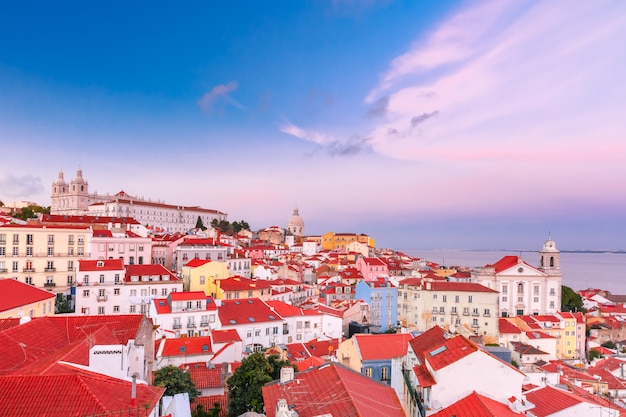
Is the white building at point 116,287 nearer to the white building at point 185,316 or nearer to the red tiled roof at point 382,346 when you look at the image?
the white building at point 185,316

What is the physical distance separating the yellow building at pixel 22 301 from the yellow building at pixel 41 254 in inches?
487

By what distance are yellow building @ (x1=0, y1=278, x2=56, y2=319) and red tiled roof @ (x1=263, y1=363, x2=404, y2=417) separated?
1575cm

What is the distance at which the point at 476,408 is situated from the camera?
406 inches

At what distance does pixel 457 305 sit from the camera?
4397 cm

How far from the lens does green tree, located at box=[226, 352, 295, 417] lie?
48.8 ft

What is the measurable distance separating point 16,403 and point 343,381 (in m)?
7.29

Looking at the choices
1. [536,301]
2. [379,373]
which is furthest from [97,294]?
[536,301]

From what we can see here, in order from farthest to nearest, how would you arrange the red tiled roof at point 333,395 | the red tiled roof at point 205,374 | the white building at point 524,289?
the white building at point 524,289
the red tiled roof at point 205,374
the red tiled roof at point 333,395

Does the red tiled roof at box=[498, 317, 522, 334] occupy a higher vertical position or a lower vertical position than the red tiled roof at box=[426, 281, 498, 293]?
lower

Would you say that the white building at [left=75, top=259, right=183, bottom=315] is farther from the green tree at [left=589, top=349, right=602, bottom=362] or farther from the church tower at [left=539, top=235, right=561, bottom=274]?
the church tower at [left=539, top=235, right=561, bottom=274]

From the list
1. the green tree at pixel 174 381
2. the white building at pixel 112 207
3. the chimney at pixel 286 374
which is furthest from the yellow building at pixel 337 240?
the chimney at pixel 286 374

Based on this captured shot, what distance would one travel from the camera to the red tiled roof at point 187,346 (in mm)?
24047

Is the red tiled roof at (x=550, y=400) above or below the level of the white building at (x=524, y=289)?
above

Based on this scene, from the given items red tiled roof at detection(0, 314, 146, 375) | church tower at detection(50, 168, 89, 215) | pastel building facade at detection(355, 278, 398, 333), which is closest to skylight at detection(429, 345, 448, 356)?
red tiled roof at detection(0, 314, 146, 375)
